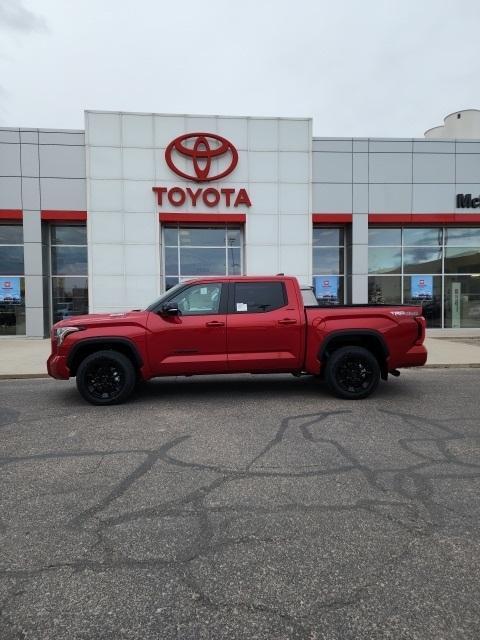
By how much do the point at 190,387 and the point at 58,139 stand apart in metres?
13.6

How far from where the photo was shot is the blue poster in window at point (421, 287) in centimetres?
1864

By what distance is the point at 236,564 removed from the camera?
8.34 ft

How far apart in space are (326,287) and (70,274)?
11.2 meters

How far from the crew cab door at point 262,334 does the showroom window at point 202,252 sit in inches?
442

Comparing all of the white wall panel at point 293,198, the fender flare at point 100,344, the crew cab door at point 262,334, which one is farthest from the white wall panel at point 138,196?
the fender flare at point 100,344

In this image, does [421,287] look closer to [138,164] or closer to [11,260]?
[138,164]

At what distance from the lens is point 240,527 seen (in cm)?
296

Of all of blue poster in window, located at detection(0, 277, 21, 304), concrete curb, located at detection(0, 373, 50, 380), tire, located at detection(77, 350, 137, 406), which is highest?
blue poster in window, located at detection(0, 277, 21, 304)

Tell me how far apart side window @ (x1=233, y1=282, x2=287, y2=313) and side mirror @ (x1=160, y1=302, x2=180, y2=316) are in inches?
36.2

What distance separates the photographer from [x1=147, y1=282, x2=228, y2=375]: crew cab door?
636 cm

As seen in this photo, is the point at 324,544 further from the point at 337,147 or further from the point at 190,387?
the point at 337,147

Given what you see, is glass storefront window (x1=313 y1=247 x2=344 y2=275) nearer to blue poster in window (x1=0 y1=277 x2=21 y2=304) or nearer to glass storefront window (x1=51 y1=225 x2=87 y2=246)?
glass storefront window (x1=51 y1=225 x2=87 y2=246)

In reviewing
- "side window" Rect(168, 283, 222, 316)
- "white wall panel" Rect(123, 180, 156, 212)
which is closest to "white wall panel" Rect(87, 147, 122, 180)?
"white wall panel" Rect(123, 180, 156, 212)

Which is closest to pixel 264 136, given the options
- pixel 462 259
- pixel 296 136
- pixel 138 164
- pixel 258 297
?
pixel 296 136
